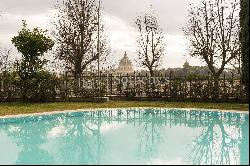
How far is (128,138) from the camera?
12742mm

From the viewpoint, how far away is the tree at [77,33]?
29.3 metres

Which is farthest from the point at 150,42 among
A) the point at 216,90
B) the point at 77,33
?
the point at 216,90

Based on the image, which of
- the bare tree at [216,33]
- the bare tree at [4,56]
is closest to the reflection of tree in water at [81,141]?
the bare tree at [216,33]

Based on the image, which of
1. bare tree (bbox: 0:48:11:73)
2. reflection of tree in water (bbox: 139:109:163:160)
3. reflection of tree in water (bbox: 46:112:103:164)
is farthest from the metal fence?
bare tree (bbox: 0:48:11:73)

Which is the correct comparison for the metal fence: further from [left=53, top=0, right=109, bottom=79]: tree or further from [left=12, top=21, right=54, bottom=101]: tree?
[left=53, top=0, right=109, bottom=79]: tree

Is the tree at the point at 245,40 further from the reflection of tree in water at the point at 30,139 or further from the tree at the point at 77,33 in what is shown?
the tree at the point at 77,33

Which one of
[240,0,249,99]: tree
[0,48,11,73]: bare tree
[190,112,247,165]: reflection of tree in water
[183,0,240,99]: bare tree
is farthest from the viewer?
[0,48,11,73]: bare tree

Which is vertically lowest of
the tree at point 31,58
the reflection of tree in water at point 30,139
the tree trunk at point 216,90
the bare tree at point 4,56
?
the reflection of tree in water at point 30,139

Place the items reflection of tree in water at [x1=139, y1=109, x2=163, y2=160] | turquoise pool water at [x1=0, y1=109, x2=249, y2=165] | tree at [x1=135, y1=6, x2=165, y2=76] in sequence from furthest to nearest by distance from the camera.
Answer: tree at [x1=135, y1=6, x2=165, y2=76], reflection of tree in water at [x1=139, y1=109, x2=163, y2=160], turquoise pool water at [x1=0, y1=109, x2=249, y2=165]

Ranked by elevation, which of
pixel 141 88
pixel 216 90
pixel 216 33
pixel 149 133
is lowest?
Answer: pixel 149 133

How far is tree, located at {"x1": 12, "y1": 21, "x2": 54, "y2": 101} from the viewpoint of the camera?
2278 cm

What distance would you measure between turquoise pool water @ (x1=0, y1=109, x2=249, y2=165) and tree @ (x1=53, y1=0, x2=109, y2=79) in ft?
34.0

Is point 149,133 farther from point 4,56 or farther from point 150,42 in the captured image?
point 4,56

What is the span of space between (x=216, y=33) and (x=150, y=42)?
31.8ft
